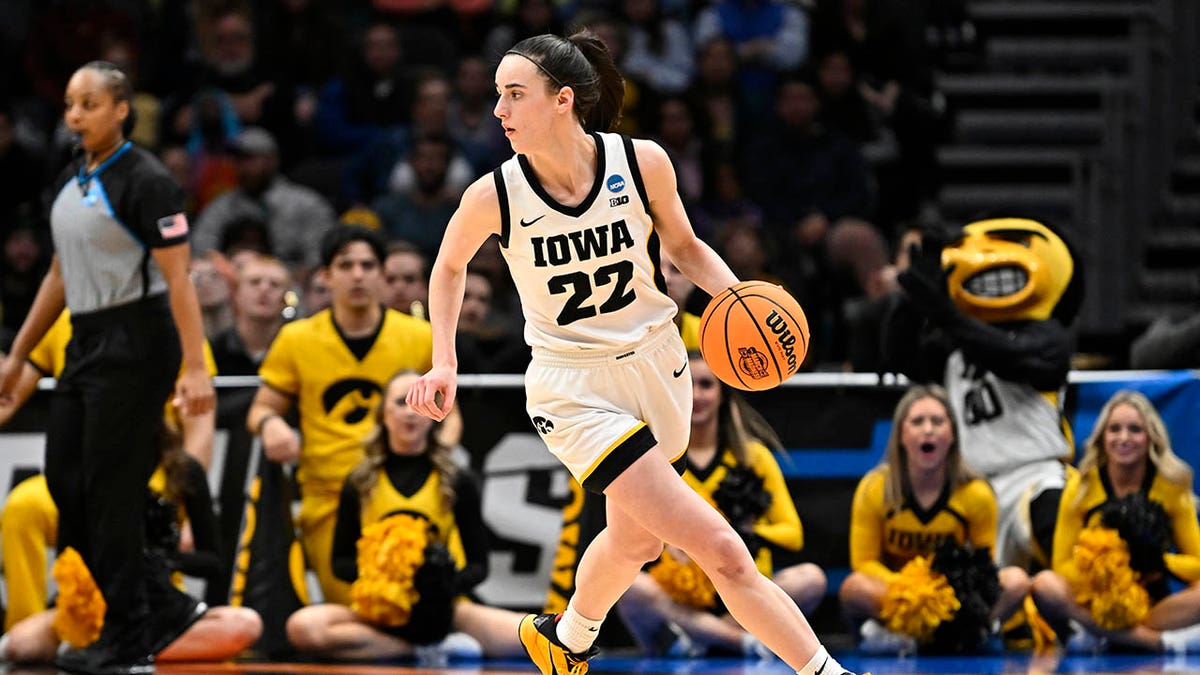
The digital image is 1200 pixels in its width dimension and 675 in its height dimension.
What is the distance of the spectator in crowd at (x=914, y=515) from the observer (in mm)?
8008

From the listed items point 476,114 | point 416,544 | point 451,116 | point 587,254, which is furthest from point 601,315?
point 451,116

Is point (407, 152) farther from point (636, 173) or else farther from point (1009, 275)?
point (636, 173)

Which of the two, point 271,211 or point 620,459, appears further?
point 271,211

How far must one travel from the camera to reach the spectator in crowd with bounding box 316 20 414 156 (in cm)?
1288

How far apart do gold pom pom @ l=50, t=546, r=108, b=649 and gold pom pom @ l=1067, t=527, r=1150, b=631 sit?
4.27 m

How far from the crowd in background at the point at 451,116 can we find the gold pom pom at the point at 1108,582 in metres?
3.22

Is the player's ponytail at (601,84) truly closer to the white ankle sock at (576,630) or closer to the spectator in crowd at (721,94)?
the white ankle sock at (576,630)

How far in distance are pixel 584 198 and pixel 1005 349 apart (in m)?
3.49

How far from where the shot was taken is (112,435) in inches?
270

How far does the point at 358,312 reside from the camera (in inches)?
334

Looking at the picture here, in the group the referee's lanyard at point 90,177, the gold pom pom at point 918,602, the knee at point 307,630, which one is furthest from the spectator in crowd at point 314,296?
the gold pom pom at point 918,602

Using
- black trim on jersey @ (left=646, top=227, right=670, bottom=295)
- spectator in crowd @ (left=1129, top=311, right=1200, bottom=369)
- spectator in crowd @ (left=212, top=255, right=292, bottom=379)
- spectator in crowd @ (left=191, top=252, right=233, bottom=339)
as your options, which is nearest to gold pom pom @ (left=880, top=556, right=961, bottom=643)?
spectator in crowd @ (left=1129, top=311, right=1200, bottom=369)

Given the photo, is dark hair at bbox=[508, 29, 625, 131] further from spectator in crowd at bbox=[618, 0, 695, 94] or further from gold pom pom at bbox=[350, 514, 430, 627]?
spectator in crowd at bbox=[618, 0, 695, 94]

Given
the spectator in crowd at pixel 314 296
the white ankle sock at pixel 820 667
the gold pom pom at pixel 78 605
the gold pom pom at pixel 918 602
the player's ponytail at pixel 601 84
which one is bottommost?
the gold pom pom at pixel 918 602
